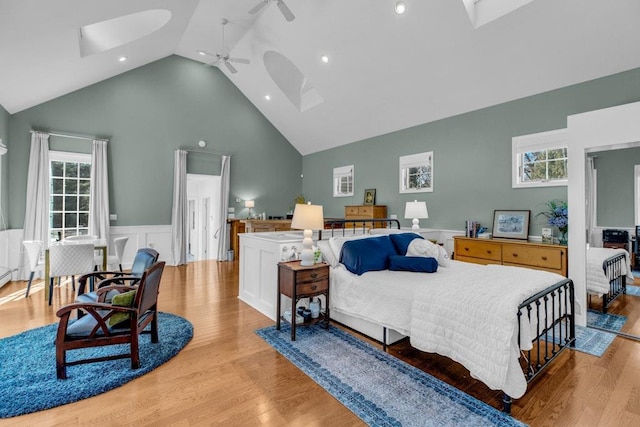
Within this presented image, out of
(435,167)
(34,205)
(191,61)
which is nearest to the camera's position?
(34,205)

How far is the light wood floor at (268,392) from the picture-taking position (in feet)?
6.37

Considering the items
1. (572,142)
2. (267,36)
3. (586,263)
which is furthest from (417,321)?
(267,36)

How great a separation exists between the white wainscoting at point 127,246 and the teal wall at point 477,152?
4741mm

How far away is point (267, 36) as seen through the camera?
19.5 ft

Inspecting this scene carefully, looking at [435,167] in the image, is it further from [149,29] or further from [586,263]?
[149,29]

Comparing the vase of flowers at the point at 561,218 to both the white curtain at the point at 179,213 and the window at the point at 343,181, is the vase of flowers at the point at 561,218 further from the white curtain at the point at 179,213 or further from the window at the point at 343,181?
the white curtain at the point at 179,213

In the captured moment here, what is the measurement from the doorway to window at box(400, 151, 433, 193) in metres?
4.65

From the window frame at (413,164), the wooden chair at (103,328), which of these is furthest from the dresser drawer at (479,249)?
the wooden chair at (103,328)

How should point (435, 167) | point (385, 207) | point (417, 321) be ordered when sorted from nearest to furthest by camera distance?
point (417, 321) → point (435, 167) → point (385, 207)

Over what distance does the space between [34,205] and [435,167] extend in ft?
24.6

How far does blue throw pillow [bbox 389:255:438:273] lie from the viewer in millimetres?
3109

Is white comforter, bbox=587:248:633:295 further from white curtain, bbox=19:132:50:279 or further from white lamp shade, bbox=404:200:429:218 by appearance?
white curtain, bbox=19:132:50:279

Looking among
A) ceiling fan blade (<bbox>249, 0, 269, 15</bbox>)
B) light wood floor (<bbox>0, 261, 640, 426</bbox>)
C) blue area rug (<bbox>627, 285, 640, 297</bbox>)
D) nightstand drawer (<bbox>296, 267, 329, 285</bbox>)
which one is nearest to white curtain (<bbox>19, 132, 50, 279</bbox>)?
light wood floor (<bbox>0, 261, 640, 426</bbox>)

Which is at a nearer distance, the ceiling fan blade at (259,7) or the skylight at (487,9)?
the skylight at (487,9)
